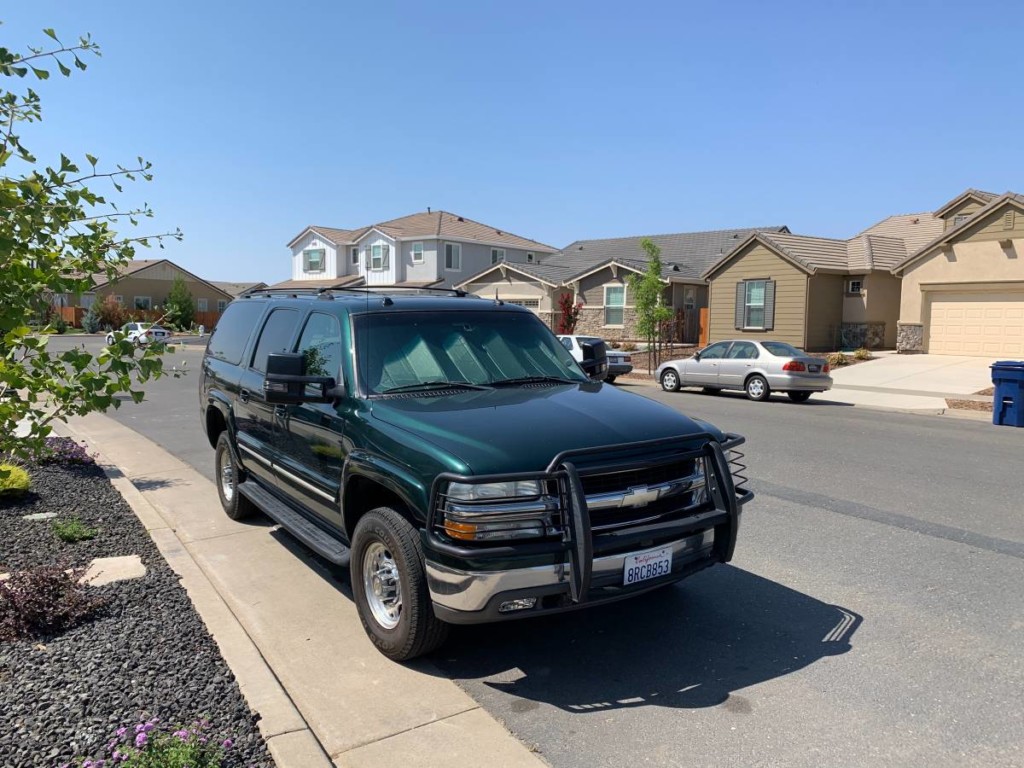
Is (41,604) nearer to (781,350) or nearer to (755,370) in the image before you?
(755,370)

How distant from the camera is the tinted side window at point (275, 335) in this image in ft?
19.8

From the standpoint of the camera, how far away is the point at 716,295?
3331 cm

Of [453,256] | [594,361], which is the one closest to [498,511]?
[594,361]

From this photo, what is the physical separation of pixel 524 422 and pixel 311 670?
67.3 inches

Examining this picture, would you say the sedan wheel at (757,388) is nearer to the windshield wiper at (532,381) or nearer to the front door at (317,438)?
the windshield wiper at (532,381)

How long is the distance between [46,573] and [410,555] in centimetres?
237

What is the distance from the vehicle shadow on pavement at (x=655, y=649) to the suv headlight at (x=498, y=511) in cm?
88

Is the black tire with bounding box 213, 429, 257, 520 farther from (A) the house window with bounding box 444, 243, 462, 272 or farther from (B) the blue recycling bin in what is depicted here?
(A) the house window with bounding box 444, 243, 462, 272

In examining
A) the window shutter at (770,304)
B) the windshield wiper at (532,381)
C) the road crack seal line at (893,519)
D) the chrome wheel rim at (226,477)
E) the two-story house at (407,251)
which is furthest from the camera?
the two-story house at (407,251)

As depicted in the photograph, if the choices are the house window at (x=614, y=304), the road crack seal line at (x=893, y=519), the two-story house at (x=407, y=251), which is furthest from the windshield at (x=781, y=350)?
the two-story house at (x=407, y=251)

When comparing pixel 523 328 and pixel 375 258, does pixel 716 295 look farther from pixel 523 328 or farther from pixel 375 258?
pixel 523 328

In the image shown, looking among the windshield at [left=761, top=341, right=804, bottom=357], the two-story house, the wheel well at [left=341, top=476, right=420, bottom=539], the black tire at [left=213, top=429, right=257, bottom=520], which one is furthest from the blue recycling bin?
the two-story house

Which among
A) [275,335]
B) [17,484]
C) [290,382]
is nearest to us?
[290,382]

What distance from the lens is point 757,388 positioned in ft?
61.6
